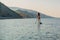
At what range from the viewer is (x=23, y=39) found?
27.8 m

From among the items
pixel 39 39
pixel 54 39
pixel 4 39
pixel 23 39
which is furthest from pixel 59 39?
pixel 4 39

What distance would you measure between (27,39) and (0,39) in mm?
3398

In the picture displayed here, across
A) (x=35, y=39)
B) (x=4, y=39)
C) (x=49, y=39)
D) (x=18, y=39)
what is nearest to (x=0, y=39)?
(x=4, y=39)

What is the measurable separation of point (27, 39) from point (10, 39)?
2138 mm

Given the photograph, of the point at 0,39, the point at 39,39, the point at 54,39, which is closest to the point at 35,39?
the point at 39,39

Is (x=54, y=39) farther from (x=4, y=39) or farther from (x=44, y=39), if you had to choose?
(x=4, y=39)

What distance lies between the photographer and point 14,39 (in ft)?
91.6

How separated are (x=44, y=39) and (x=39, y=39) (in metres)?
0.63

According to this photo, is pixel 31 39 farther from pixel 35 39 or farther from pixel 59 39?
pixel 59 39

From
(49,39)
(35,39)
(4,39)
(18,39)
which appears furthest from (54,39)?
(4,39)

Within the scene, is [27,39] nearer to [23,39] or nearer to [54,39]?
[23,39]

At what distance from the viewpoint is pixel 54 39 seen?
2794 cm

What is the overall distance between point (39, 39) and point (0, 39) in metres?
4.92

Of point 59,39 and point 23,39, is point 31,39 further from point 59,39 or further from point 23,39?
point 59,39
